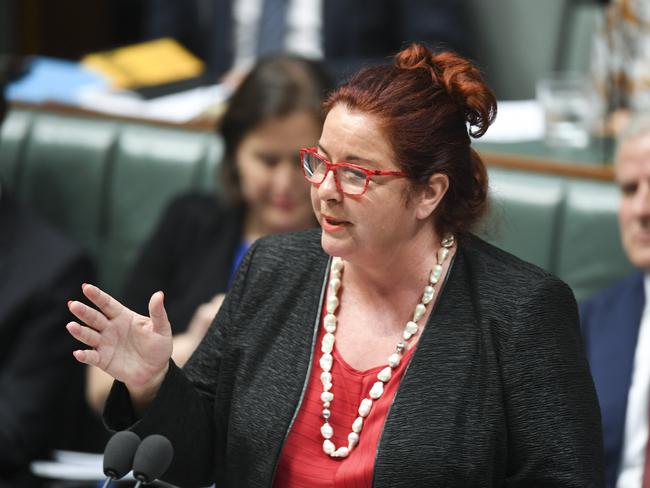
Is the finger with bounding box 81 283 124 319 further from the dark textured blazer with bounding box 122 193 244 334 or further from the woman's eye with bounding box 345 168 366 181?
the dark textured blazer with bounding box 122 193 244 334

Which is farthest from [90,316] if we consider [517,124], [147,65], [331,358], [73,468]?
[147,65]

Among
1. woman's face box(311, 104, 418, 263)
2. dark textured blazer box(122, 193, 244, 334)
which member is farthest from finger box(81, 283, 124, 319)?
dark textured blazer box(122, 193, 244, 334)

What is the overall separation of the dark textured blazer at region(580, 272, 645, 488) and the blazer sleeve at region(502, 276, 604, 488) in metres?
0.51

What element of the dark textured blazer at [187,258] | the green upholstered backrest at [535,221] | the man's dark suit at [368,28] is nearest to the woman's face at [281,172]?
the dark textured blazer at [187,258]

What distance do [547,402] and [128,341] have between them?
0.54 metres

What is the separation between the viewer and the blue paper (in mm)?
3136

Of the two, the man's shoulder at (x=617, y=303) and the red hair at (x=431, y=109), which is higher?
the red hair at (x=431, y=109)

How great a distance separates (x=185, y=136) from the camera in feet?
9.46

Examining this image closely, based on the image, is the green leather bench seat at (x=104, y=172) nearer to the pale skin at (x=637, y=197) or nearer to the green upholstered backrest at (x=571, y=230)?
the green upholstered backrest at (x=571, y=230)

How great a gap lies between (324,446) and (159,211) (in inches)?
57.9

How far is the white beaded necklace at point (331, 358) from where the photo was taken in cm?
151

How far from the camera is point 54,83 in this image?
326cm

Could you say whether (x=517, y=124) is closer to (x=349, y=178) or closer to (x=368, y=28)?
(x=368, y=28)

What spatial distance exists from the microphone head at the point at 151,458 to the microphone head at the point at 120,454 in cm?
1
